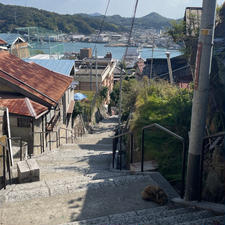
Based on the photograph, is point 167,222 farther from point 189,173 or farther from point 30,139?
point 30,139

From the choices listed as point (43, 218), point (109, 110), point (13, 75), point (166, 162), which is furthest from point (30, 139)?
point (109, 110)

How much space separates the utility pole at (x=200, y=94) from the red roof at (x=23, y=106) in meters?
8.70

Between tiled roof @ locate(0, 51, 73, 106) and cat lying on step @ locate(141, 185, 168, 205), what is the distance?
928 centimetres

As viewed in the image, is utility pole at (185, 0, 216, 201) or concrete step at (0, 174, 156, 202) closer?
utility pole at (185, 0, 216, 201)

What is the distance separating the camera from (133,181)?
5.90m

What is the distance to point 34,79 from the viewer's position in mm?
15562

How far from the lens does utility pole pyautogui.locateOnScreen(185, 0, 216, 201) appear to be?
4004 mm

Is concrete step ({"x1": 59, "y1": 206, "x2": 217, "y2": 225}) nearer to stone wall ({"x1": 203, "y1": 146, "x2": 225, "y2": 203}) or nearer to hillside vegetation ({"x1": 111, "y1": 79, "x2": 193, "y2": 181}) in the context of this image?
stone wall ({"x1": 203, "y1": 146, "x2": 225, "y2": 203})

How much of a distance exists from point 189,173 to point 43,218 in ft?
7.37

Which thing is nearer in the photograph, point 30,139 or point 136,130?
point 136,130

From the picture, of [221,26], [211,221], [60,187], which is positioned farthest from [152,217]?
[221,26]

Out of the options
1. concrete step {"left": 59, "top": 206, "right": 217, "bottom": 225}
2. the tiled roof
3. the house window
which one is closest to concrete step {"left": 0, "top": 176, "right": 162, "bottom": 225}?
concrete step {"left": 59, "top": 206, "right": 217, "bottom": 225}

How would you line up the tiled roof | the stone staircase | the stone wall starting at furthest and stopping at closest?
the tiled roof < the stone wall < the stone staircase

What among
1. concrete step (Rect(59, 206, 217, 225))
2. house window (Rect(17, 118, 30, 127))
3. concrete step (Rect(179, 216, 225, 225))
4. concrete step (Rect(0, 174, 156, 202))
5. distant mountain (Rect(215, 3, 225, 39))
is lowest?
house window (Rect(17, 118, 30, 127))
